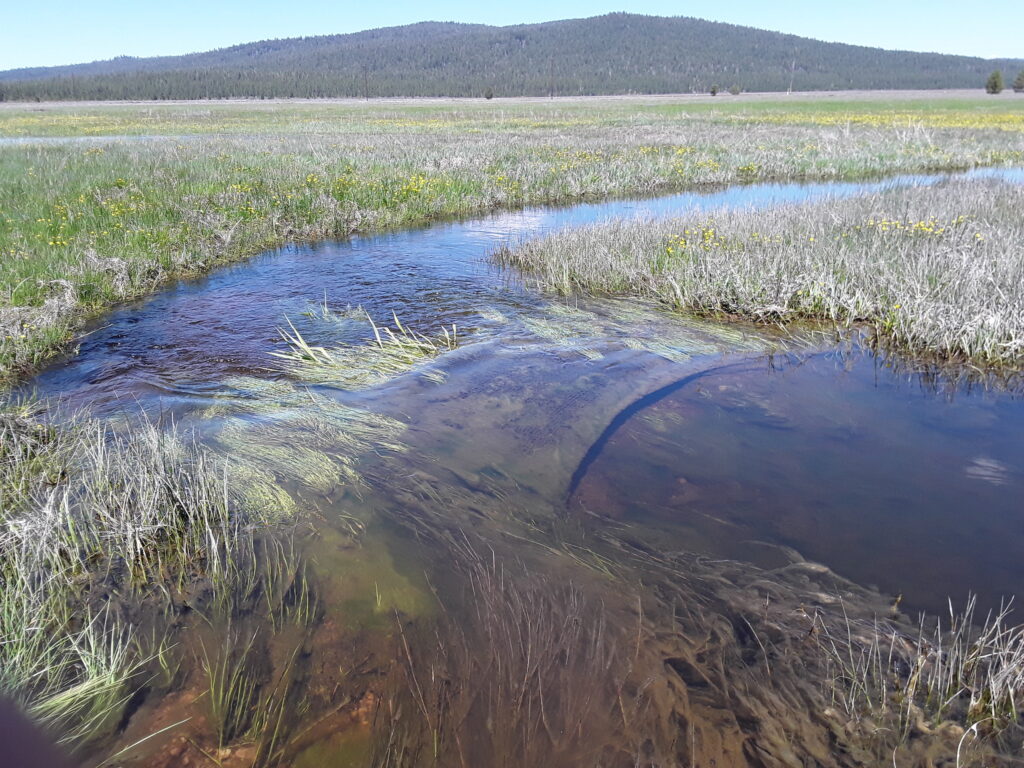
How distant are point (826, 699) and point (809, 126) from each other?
39.1 meters

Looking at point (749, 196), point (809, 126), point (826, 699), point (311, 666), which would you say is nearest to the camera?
point (826, 699)

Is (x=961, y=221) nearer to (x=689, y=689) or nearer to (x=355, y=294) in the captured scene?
(x=355, y=294)

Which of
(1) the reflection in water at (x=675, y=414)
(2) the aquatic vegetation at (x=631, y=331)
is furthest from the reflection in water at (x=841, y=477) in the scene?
(2) the aquatic vegetation at (x=631, y=331)

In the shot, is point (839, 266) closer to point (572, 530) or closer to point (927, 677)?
point (572, 530)

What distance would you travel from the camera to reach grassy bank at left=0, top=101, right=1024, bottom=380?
341 inches

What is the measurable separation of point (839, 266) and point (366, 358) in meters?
6.26

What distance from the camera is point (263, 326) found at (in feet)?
25.1

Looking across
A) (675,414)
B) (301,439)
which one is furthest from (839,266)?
(301,439)

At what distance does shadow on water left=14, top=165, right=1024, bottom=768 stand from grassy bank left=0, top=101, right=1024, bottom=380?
1979 millimetres

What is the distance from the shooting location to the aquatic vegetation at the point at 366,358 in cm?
600

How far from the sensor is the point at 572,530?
3746 millimetres

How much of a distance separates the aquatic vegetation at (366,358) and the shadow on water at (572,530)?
0.33ft

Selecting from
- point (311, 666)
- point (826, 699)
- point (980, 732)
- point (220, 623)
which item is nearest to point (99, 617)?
point (220, 623)

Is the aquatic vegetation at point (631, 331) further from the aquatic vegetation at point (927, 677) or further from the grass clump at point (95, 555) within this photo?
the grass clump at point (95, 555)
